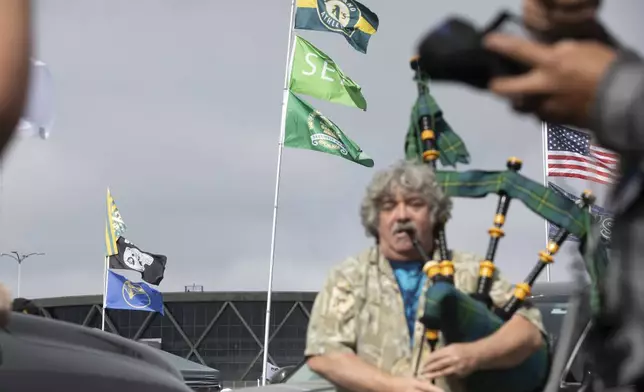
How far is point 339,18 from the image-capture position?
1767cm

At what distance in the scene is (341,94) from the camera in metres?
17.1

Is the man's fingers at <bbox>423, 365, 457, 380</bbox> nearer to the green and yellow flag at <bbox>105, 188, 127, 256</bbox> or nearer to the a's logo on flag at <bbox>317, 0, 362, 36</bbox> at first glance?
the a's logo on flag at <bbox>317, 0, 362, 36</bbox>

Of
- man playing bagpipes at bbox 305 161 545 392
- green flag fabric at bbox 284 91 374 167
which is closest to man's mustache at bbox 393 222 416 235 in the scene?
man playing bagpipes at bbox 305 161 545 392

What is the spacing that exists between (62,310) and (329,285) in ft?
170

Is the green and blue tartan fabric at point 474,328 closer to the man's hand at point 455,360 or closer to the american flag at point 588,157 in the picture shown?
the man's hand at point 455,360

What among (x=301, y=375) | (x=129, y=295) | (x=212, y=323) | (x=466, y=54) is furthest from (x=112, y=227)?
(x=212, y=323)

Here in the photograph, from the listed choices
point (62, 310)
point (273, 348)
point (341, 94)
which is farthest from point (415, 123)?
point (62, 310)

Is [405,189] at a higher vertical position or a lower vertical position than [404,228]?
higher

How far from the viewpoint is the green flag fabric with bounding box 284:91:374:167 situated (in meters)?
16.9

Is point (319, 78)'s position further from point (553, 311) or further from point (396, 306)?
point (396, 306)

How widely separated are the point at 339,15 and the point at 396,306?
15590 mm

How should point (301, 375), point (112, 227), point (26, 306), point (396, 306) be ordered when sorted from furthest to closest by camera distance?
point (112, 227)
point (301, 375)
point (26, 306)
point (396, 306)

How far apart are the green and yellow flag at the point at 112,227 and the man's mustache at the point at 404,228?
2098 cm

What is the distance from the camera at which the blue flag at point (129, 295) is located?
2341 centimetres
